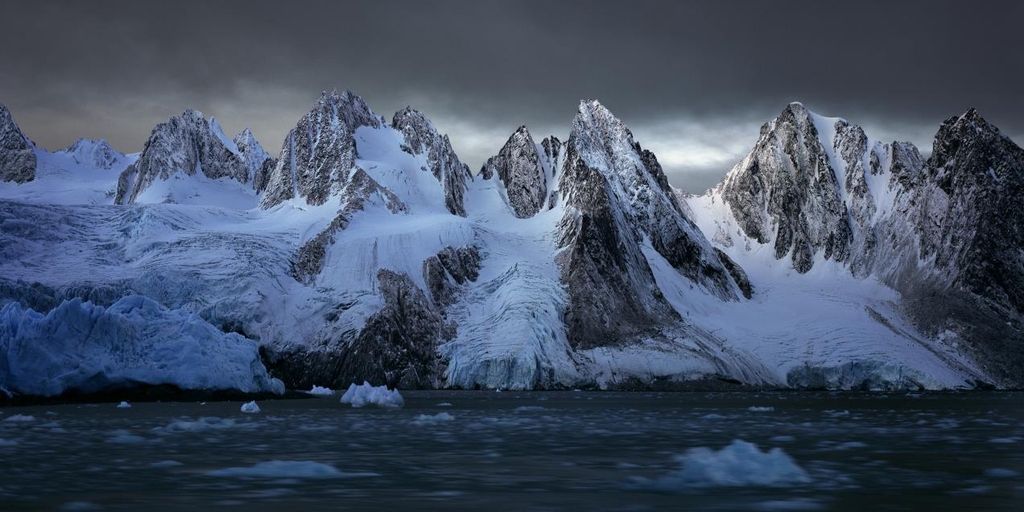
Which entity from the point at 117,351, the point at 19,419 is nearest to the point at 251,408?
the point at 19,419

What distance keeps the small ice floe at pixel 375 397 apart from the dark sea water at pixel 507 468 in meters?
31.1

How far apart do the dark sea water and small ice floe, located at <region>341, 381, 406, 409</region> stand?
1226 inches

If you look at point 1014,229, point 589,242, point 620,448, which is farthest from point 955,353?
point 620,448

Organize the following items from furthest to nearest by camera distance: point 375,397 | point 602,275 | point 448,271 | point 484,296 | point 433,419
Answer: point 602,275 < point 448,271 < point 484,296 < point 375,397 < point 433,419

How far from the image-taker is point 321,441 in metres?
35.2

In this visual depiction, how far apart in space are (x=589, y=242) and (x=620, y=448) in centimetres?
14340

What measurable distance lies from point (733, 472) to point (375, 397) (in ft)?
193

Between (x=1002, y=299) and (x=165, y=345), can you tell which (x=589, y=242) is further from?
(x=165, y=345)

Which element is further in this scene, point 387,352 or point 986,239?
point 986,239

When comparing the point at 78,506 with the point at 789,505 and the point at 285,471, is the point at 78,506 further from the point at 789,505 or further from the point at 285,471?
the point at 789,505

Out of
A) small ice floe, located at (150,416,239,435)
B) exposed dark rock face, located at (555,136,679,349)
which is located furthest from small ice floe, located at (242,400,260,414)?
exposed dark rock face, located at (555,136,679,349)

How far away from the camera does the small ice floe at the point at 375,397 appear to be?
74.5 metres

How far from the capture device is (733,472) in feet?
70.6

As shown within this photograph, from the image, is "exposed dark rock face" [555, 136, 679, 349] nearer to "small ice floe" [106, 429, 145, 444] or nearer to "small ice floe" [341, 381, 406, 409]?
"small ice floe" [341, 381, 406, 409]
